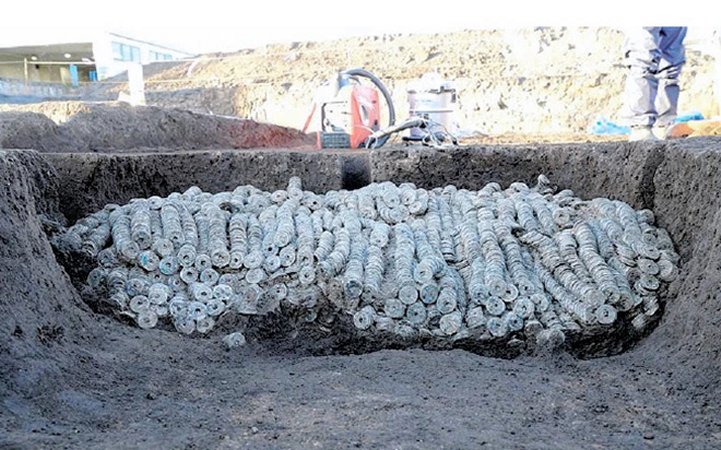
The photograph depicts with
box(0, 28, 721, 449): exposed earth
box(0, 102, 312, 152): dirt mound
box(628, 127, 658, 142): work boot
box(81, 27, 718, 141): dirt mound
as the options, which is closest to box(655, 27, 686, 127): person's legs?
box(628, 127, 658, 142): work boot

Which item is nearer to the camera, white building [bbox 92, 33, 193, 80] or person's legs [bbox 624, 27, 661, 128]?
person's legs [bbox 624, 27, 661, 128]

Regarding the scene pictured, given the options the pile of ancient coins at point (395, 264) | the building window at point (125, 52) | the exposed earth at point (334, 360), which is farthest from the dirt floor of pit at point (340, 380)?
the building window at point (125, 52)

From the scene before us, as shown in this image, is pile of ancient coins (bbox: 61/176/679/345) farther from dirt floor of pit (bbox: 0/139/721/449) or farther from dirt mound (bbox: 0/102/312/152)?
dirt mound (bbox: 0/102/312/152)

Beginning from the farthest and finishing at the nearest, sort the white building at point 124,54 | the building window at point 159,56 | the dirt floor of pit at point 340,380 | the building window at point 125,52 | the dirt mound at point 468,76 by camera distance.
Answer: the building window at point 159,56, the building window at point 125,52, the white building at point 124,54, the dirt mound at point 468,76, the dirt floor of pit at point 340,380

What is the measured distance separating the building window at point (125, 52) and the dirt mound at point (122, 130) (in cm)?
849

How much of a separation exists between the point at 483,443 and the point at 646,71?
4389 millimetres

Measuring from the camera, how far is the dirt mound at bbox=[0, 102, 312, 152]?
6.43 m

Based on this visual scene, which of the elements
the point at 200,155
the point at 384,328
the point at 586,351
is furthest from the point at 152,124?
the point at 586,351

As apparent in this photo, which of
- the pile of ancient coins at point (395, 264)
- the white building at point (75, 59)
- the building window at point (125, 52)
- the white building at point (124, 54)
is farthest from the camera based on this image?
the building window at point (125, 52)

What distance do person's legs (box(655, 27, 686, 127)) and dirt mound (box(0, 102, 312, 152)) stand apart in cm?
596

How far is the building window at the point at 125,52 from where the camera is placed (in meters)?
17.2

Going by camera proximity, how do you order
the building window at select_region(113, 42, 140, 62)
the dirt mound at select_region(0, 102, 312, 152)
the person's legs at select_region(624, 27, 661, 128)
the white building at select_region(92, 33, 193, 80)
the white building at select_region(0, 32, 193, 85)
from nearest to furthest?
the person's legs at select_region(624, 27, 661, 128), the dirt mound at select_region(0, 102, 312, 152), the white building at select_region(92, 33, 193, 80), the white building at select_region(0, 32, 193, 85), the building window at select_region(113, 42, 140, 62)

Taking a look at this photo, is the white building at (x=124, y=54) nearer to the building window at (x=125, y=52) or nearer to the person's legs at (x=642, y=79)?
the building window at (x=125, y=52)

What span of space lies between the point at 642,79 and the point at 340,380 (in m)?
4.04
